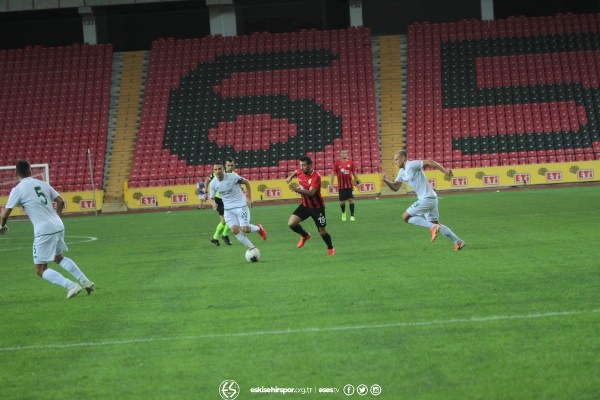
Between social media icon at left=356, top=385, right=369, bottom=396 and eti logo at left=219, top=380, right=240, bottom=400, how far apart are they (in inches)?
37.0

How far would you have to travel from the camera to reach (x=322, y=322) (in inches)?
400

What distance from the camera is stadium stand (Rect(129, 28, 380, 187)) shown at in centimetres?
4581

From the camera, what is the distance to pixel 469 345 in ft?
28.1

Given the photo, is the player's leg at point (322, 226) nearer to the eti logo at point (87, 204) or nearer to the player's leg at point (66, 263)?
the player's leg at point (66, 263)

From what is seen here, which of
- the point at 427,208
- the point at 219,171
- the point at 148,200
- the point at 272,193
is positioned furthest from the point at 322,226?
the point at 148,200

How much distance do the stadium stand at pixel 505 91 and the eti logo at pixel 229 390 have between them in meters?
37.1

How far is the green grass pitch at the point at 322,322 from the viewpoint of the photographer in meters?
7.61

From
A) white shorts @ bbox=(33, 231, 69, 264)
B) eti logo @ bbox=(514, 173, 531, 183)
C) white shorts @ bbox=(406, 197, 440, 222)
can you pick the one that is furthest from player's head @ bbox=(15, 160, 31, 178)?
eti logo @ bbox=(514, 173, 531, 183)

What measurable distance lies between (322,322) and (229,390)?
2.92m

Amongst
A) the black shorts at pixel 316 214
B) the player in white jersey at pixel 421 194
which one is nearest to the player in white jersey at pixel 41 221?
the black shorts at pixel 316 214

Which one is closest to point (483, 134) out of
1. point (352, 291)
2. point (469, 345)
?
point (352, 291)

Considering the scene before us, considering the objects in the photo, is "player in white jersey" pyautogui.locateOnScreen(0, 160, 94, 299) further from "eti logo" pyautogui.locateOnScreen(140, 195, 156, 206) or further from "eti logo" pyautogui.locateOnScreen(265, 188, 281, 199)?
"eti logo" pyautogui.locateOnScreen(140, 195, 156, 206)

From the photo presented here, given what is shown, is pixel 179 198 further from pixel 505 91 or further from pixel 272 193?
pixel 505 91

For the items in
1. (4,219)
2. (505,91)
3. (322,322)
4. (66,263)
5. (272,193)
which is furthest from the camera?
(505,91)
